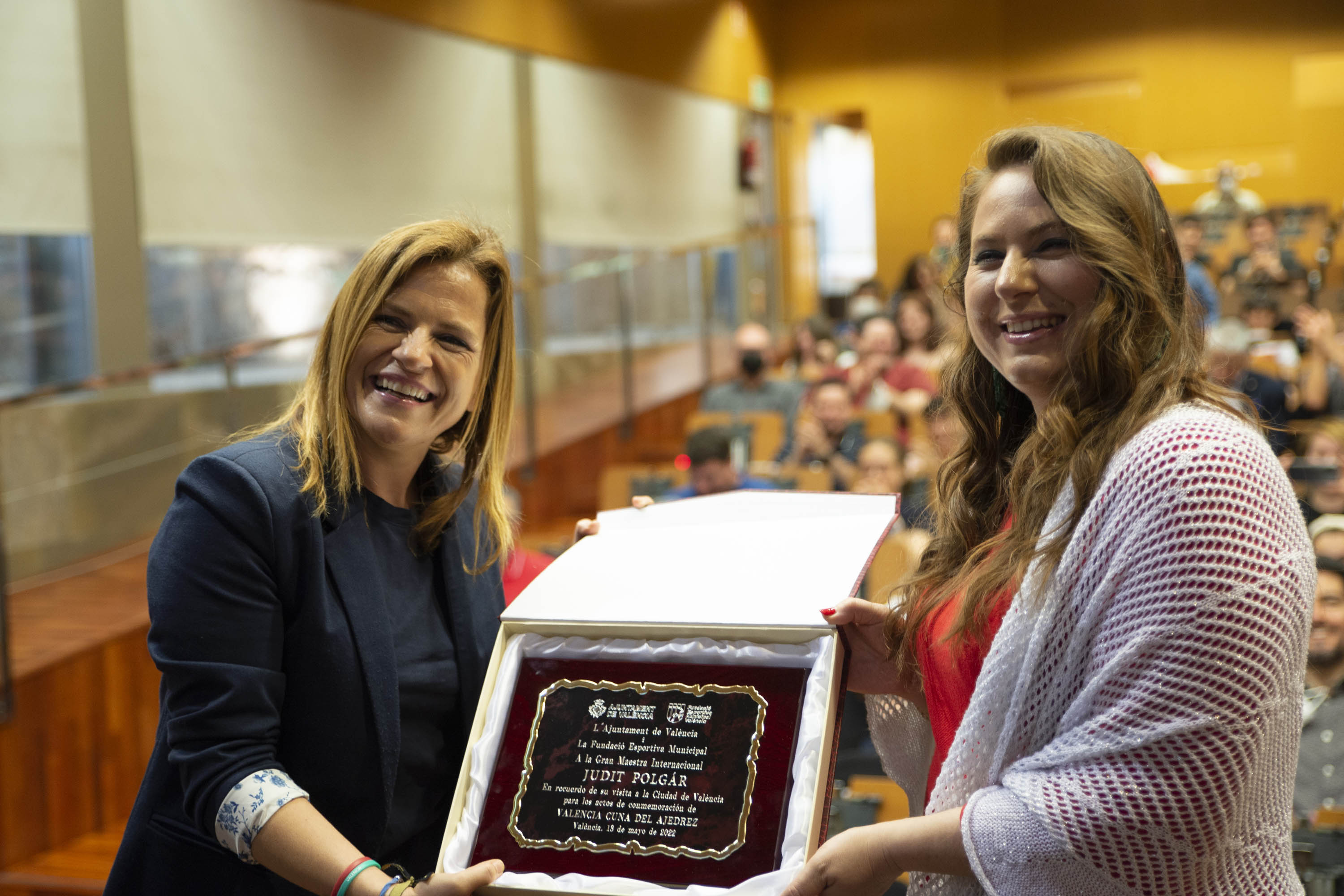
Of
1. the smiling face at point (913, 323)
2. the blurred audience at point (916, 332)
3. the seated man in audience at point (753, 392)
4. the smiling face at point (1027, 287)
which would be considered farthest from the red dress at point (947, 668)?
the smiling face at point (913, 323)

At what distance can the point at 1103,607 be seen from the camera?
1093 millimetres

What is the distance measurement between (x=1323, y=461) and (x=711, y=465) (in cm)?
226

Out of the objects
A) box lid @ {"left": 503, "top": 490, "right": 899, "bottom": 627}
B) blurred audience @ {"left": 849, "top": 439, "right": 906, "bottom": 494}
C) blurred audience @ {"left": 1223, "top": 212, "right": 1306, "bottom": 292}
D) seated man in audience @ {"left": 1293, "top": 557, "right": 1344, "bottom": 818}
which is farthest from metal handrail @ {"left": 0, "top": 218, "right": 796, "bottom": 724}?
blurred audience @ {"left": 1223, "top": 212, "right": 1306, "bottom": 292}

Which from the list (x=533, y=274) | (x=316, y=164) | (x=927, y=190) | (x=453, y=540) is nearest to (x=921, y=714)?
(x=453, y=540)

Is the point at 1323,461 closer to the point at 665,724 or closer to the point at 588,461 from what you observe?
the point at 588,461

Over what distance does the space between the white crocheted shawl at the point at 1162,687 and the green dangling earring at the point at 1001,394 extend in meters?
0.35

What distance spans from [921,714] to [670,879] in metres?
0.43

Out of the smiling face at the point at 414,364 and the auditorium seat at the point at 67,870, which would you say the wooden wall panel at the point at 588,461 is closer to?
the auditorium seat at the point at 67,870

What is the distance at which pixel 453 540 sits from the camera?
5.24ft

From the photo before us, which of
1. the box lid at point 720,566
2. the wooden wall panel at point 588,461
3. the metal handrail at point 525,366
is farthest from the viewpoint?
the wooden wall panel at point 588,461

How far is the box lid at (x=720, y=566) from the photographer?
4.56 ft

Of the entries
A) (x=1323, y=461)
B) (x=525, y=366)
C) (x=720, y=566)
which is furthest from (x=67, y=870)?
(x=1323, y=461)

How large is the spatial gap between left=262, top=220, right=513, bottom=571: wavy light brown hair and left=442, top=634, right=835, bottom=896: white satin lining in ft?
0.83

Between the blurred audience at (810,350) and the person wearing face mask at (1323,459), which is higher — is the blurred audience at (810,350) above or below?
above
